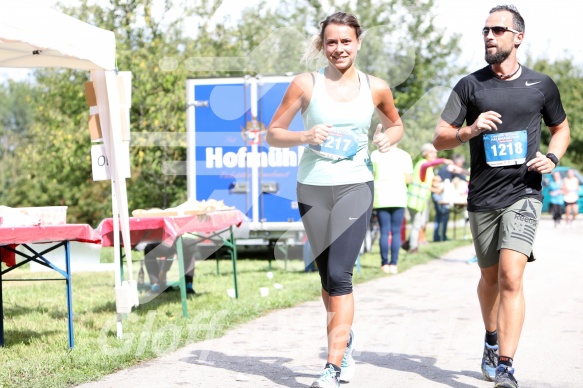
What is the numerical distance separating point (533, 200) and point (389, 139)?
0.85m

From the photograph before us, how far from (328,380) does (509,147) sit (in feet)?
5.18

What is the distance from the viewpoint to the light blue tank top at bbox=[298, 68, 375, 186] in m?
5.14

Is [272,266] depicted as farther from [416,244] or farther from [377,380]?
[377,380]

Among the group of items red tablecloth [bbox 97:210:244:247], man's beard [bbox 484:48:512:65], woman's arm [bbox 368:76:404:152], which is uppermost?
man's beard [bbox 484:48:512:65]

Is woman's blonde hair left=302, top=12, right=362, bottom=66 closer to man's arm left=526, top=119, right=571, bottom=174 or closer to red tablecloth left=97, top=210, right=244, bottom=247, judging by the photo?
man's arm left=526, top=119, right=571, bottom=174

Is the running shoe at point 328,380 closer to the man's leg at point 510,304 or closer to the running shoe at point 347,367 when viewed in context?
the running shoe at point 347,367

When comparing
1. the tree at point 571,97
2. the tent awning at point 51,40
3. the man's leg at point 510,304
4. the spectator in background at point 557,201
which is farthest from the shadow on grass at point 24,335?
the tree at point 571,97

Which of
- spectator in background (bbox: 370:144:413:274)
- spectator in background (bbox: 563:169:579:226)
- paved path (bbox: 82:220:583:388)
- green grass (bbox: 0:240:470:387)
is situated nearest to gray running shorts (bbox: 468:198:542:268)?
paved path (bbox: 82:220:583:388)

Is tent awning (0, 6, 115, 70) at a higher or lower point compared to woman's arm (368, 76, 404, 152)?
higher

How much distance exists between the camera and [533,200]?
206 inches

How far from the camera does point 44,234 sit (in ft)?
20.5

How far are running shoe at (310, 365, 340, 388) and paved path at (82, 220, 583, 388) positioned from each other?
42 cm

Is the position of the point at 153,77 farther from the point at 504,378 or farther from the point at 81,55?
the point at 504,378

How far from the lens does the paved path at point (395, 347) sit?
18.2 ft
